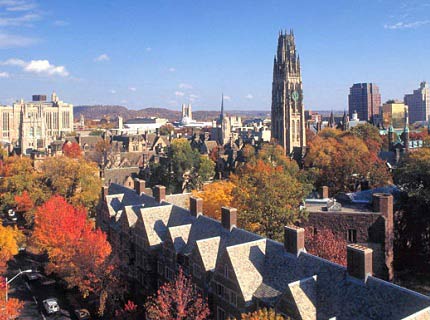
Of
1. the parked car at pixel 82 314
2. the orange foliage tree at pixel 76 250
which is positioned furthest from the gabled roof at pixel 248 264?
the parked car at pixel 82 314

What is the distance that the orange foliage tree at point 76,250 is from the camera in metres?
35.0

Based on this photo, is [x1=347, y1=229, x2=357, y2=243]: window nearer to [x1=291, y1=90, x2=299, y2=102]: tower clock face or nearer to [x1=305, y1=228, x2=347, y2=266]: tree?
[x1=305, y1=228, x2=347, y2=266]: tree

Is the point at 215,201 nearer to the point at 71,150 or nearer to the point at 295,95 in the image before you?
the point at 295,95

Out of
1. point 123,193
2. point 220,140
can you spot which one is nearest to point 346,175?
point 123,193

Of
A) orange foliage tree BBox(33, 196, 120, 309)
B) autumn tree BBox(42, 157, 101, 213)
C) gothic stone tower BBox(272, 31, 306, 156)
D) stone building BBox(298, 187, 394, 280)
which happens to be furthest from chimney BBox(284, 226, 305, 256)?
gothic stone tower BBox(272, 31, 306, 156)

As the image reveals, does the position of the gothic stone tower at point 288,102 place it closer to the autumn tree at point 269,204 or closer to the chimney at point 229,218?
the autumn tree at point 269,204

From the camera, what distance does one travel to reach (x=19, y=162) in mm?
70500

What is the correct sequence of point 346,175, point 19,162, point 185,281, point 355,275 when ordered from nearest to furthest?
point 355,275 < point 185,281 < point 346,175 < point 19,162

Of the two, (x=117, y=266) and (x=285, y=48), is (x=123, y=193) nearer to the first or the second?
(x=117, y=266)

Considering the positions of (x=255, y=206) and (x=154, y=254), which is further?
(x=255, y=206)

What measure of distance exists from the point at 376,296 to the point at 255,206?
19.5m

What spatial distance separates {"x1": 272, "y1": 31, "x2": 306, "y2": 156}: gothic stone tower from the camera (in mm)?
107000

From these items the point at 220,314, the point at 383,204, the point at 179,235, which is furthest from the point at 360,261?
the point at 383,204

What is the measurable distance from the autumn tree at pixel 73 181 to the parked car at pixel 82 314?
21217 mm
